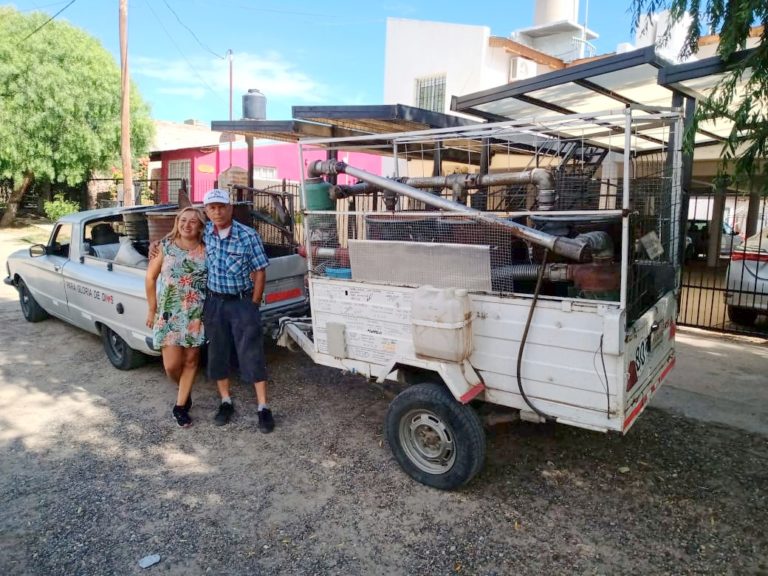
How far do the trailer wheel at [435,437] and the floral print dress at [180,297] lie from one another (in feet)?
6.09

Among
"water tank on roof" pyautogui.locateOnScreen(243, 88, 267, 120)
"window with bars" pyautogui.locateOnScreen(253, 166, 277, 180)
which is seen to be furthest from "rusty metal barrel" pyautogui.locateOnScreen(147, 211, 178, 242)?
"window with bars" pyautogui.locateOnScreen(253, 166, 277, 180)

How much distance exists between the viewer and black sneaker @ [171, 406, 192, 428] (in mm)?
4289

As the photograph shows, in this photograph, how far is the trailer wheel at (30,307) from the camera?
727cm

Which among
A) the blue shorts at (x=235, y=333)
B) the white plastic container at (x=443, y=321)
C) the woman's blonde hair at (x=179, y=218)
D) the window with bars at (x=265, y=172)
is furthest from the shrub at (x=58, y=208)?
the white plastic container at (x=443, y=321)

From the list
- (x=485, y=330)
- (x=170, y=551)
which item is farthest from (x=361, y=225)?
(x=170, y=551)

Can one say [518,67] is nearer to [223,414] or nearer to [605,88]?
[605,88]

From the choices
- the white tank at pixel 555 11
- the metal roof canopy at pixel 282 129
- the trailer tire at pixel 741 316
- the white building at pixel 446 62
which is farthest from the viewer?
the white tank at pixel 555 11

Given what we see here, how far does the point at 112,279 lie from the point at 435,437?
3.73 m

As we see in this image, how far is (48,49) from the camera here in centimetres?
1812

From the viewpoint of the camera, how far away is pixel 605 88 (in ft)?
17.3

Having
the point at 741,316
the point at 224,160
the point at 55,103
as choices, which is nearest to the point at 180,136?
the point at 224,160

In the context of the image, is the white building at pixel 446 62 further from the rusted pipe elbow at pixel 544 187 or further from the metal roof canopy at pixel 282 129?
the rusted pipe elbow at pixel 544 187

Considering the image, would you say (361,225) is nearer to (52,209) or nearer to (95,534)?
(95,534)

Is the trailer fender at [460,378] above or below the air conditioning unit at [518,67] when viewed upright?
below
